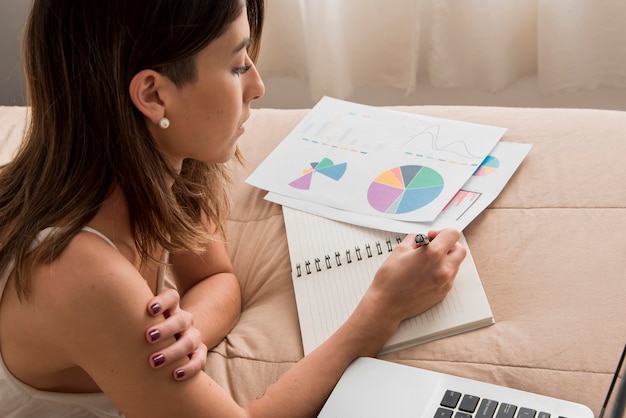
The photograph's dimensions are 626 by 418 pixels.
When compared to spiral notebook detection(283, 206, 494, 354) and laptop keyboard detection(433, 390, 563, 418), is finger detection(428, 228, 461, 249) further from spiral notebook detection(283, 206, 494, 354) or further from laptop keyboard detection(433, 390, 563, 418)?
laptop keyboard detection(433, 390, 563, 418)

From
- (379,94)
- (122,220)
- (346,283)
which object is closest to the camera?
(122,220)

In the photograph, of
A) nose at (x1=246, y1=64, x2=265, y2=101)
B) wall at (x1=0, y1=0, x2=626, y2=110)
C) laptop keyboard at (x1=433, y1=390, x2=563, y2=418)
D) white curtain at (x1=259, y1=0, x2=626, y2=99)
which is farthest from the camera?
wall at (x1=0, y1=0, x2=626, y2=110)

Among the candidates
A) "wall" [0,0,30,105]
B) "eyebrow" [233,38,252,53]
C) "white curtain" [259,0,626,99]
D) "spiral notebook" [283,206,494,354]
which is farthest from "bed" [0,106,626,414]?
"wall" [0,0,30,105]

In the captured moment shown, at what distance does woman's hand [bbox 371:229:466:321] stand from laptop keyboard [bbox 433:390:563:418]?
0.49 feet

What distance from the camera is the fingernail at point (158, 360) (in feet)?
2.66

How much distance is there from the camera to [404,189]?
1.14m

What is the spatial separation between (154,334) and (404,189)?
46 cm

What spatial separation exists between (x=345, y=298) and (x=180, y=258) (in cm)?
25

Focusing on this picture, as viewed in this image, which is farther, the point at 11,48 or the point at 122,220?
the point at 11,48

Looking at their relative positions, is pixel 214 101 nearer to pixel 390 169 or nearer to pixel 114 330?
pixel 114 330

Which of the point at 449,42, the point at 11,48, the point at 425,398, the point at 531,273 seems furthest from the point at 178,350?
the point at 11,48

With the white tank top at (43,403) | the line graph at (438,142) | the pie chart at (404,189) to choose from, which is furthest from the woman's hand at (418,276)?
the white tank top at (43,403)

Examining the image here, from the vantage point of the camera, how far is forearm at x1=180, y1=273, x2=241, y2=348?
101 cm

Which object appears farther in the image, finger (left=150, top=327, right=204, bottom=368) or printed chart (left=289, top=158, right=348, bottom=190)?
printed chart (left=289, top=158, right=348, bottom=190)
